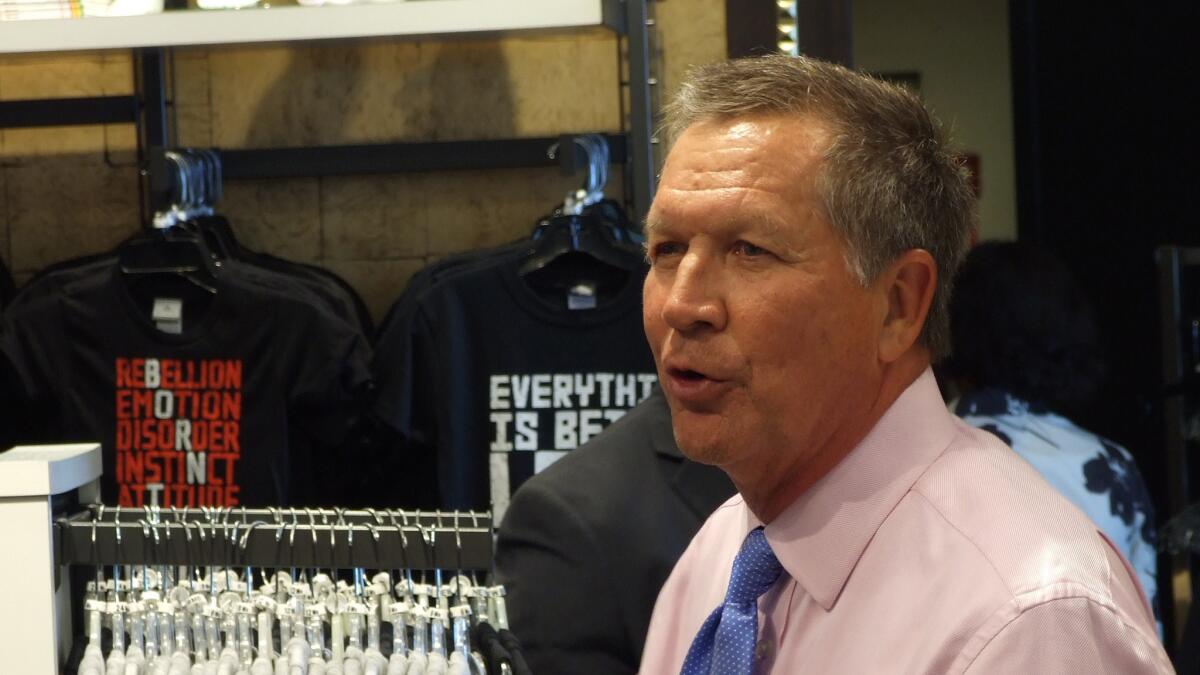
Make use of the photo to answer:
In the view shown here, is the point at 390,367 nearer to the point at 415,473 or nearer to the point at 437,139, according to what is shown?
the point at 415,473

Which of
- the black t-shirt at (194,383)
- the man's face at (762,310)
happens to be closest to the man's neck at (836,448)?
the man's face at (762,310)

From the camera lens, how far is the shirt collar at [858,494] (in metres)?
1.18

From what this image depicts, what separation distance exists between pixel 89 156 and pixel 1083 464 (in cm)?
222

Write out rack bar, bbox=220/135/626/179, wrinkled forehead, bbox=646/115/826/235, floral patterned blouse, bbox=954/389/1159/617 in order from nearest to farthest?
1. wrinkled forehead, bbox=646/115/826/235
2. floral patterned blouse, bbox=954/389/1159/617
3. rack bar, bbox=220/135/626/179

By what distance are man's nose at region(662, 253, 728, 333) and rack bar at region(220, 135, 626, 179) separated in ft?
5.92

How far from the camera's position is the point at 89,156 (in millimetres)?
3273

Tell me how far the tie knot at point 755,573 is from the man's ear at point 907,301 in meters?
0.19

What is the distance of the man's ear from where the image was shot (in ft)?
4.00

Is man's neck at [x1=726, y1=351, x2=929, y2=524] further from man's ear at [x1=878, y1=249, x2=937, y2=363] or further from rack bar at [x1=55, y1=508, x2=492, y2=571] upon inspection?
rack bar at [x1=55, y1=508, x2=492, y2=571]

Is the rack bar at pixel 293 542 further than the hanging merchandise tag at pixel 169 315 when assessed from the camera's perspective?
No

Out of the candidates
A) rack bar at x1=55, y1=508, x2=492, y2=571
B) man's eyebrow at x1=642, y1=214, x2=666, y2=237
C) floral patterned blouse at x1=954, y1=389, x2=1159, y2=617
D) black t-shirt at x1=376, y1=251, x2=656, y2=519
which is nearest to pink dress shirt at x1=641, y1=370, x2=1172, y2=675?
man's eyebrow at x1=642, y1=214, x2=666, y2=237

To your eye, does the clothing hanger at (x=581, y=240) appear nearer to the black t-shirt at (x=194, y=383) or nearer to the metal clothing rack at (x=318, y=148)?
the metal clothing rack at (x=318, y=148)

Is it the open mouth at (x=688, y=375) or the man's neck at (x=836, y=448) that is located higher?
the open mouth at (x=688, y=375)

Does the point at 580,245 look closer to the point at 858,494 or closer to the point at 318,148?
the point at 318,148
